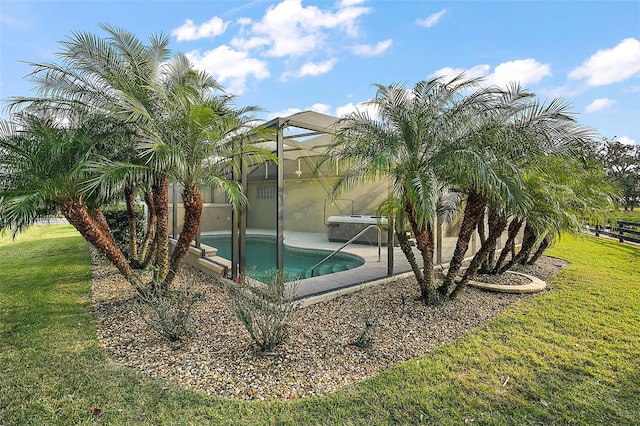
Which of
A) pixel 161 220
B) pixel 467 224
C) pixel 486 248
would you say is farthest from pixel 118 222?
pixel 486 248

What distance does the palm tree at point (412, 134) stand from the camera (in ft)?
18.1

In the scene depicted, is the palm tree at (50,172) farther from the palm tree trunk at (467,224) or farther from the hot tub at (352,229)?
the hot tub at (352,229)

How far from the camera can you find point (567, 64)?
1008 cm

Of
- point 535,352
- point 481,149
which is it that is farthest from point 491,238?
point 535,352

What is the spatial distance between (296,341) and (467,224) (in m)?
3.79

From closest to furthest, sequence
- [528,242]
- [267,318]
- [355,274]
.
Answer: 1. [267,318]
2. [355,274]
3. [528,242]

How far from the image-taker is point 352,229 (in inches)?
520

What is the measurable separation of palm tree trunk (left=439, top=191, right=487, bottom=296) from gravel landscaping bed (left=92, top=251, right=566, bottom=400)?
410mm

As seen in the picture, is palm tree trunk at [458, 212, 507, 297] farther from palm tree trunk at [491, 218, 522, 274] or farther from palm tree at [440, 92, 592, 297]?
palm tree trunk at [491, 218, 522, 274]

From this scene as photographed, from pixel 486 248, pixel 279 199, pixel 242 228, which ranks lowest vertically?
pixel 486 248

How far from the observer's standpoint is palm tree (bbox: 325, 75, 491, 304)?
5.51 metres

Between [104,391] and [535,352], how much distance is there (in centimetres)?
503

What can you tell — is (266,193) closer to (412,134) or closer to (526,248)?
(526,248)

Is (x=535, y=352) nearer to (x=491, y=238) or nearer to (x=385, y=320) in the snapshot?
(x=385, y=320)
